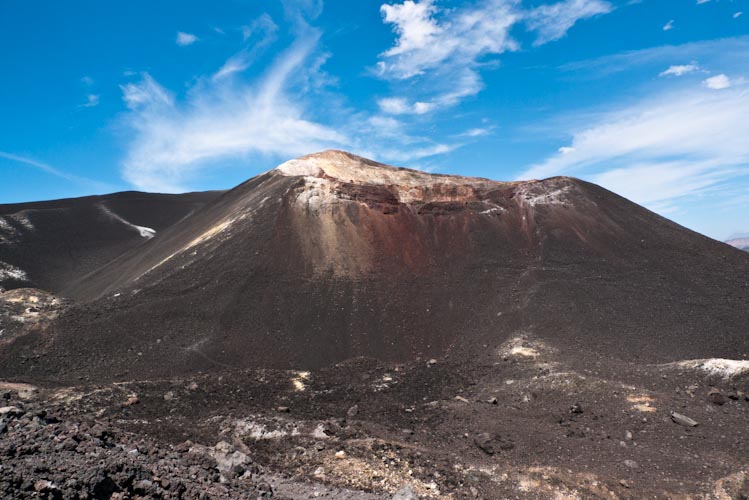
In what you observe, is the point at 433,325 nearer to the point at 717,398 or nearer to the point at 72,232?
the point at 717,398

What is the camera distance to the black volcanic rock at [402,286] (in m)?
18.5

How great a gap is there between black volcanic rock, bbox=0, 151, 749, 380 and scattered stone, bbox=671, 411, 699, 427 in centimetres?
431

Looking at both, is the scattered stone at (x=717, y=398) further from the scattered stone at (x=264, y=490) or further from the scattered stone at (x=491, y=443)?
the scattered stone at (x=264, y=490)

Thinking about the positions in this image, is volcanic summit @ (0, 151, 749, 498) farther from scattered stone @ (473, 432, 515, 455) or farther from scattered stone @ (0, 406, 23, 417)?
scattered stone @ (0, 406, 23, 417)

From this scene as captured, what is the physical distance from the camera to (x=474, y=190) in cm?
3033

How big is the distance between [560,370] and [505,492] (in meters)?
7.19

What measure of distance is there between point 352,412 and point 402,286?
31.3 feet

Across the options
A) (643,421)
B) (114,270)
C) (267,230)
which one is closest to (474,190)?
(267,230)

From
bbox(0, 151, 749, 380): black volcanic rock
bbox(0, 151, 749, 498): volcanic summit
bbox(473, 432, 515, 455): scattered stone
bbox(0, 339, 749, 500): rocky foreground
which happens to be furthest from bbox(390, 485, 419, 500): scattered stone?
bbox(0, 151, 749, 380): black volcanic rock

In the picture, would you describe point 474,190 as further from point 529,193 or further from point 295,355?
point 295,355

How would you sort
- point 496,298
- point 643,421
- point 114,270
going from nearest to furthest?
point 643,421 < point 496,298 < point 114,270

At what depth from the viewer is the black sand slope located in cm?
3897

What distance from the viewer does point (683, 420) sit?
12.3 meters

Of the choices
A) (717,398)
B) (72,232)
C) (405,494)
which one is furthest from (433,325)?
(72,232)
